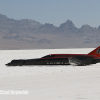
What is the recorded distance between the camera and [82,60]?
17.8m
